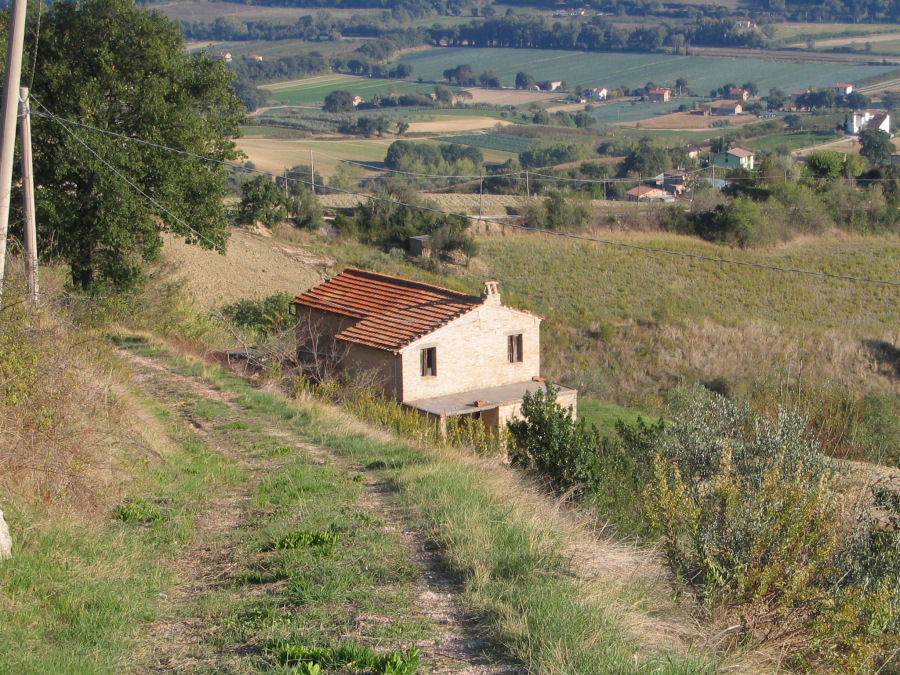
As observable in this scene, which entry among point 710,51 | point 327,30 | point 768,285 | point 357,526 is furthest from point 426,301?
point 327,30

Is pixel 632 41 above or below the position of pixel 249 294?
above

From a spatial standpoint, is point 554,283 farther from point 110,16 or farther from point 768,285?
point 110,16

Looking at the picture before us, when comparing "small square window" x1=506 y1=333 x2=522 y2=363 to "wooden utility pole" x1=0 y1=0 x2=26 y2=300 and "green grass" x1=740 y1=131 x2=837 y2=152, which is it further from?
"green grass" x1=740 y1=131 x2=837 y2=152

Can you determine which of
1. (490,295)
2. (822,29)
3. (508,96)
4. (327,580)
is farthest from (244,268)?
(822,29)

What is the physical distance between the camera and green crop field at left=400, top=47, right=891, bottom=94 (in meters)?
135

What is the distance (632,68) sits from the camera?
152625mm

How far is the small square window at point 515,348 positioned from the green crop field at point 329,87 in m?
104

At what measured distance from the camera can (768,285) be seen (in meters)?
45.7

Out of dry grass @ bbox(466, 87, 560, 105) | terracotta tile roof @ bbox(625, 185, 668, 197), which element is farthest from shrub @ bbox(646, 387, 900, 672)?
dry grass @ bbox(466, 87, 560, 105)

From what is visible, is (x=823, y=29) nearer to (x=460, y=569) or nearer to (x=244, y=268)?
(x=244, y=268)

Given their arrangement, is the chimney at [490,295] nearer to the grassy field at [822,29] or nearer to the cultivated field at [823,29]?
the cultivated field at [823,29]

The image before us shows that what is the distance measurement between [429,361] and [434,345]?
1.37ft

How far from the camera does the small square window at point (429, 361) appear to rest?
21859mm

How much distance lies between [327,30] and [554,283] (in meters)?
141
